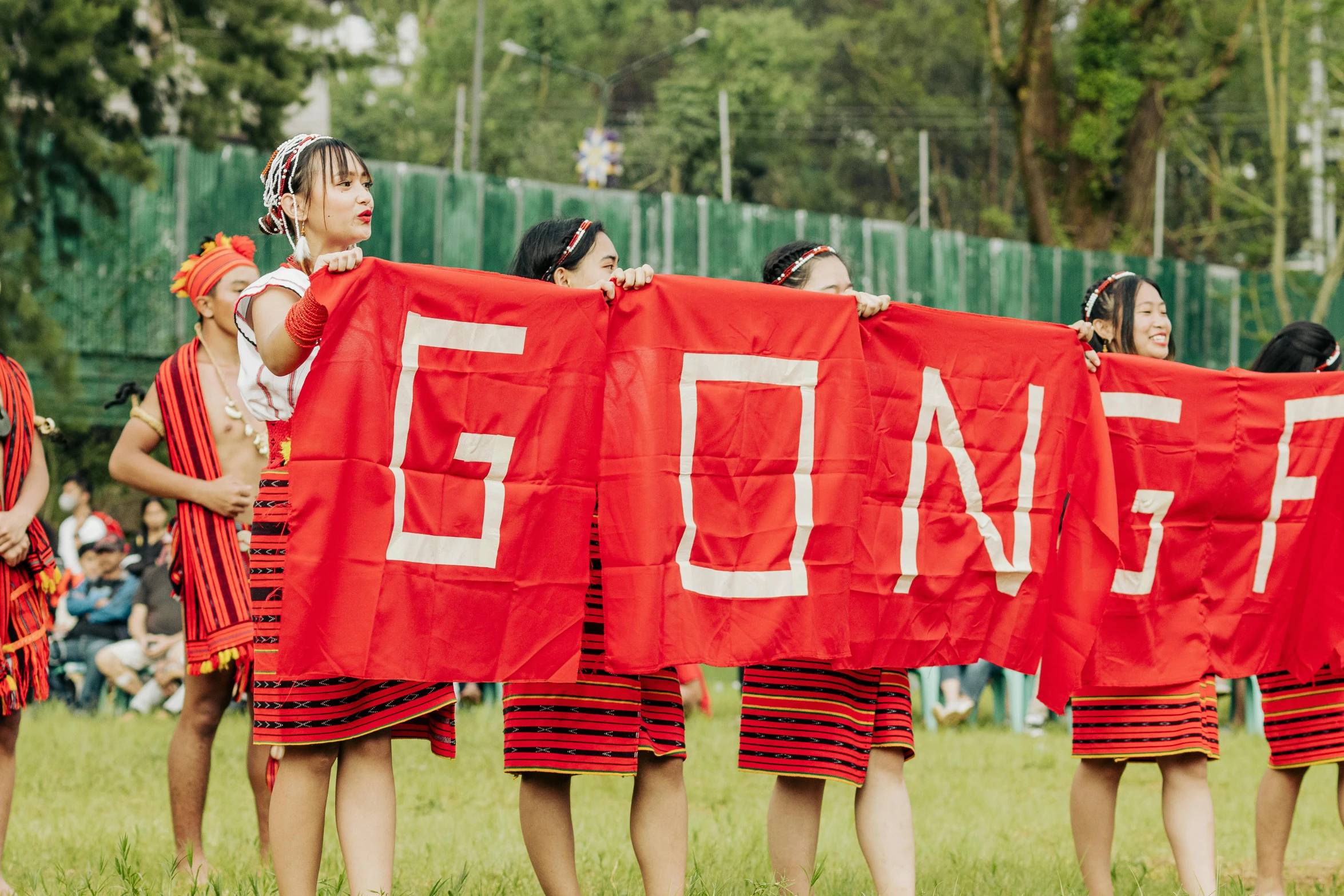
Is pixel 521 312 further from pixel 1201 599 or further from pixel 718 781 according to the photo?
pixel 718 781

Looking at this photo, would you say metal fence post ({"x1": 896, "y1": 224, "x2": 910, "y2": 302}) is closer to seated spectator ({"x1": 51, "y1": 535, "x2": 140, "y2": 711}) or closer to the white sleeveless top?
seated spectator ({"x1": 51, "y1": 535, "x2": 140, "y2": 711})

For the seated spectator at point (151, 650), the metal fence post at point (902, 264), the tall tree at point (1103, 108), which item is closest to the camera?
the seated spectator at point (151, 650)

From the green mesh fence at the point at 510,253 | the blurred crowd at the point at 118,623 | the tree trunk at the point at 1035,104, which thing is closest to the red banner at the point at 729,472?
the blurred crowd at the point at 118,623

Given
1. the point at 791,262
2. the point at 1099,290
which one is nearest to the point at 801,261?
the point at 791,262

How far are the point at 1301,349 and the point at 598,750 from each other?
129 inches

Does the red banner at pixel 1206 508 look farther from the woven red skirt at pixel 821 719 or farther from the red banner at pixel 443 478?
the red banner at pixel 443 478

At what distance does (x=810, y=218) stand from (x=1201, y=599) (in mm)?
18861

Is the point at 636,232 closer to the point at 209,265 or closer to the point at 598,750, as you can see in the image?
the point at 209,265

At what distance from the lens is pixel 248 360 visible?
157 inches

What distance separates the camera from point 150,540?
11.6 m

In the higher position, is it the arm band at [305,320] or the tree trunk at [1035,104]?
the tree trunk at [1035,104]

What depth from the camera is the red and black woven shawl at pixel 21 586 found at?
4926 millimetres

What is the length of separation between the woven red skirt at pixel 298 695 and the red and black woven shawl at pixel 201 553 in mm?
1201

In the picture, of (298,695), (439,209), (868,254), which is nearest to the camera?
(298,695)
